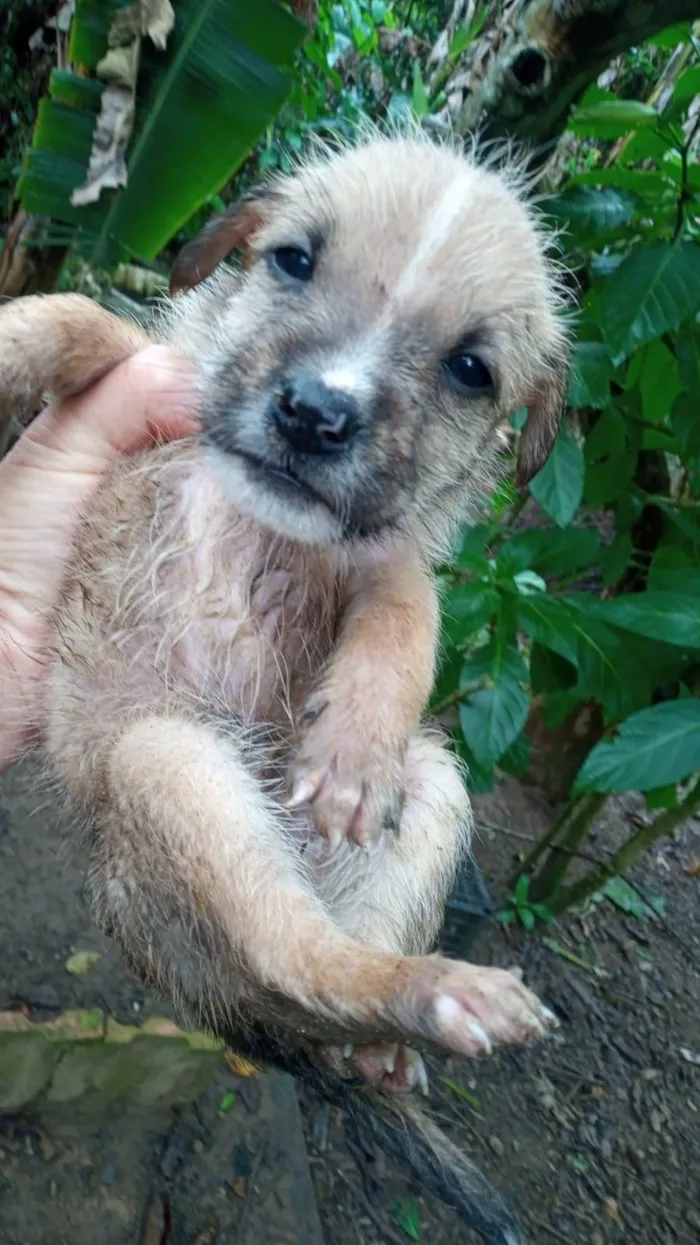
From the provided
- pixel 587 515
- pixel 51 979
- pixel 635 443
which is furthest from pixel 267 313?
pixel 587 515

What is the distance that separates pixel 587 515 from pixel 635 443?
5.93 ft

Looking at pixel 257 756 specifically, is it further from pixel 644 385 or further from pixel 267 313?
pixel 644 385

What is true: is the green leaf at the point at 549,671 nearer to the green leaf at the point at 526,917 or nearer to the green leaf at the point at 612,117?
the green leaf at the point at 526,917

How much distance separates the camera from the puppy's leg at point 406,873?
1.96 m

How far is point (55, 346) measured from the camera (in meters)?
2.01

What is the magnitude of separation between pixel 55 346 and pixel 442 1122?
10.5 feet

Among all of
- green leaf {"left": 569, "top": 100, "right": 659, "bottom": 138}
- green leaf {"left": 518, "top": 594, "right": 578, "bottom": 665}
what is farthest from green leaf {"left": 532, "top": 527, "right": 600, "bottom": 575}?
green leaf {"left": 569, "top": 100, "right": 659, "bottom": 138}

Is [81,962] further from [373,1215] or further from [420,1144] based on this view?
[420,1144]

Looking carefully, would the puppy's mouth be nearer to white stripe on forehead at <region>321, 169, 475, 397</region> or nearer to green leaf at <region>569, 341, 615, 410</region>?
white stripe on forehead at <region>321, 169, 475, 397</region>

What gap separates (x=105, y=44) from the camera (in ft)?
8.73

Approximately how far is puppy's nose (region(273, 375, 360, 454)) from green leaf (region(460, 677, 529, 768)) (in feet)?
4.09

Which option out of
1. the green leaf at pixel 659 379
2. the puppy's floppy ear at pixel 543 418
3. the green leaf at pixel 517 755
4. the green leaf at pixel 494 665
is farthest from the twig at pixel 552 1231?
the green leaf at pixel 659 379

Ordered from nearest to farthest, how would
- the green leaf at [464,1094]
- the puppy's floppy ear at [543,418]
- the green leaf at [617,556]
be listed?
the puppy's floppy ear at [543,418]
the green leaf at [617,556]
the green leaf at [464,1094]

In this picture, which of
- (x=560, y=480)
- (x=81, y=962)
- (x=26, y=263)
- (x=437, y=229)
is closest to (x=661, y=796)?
(x=560, y=480)
